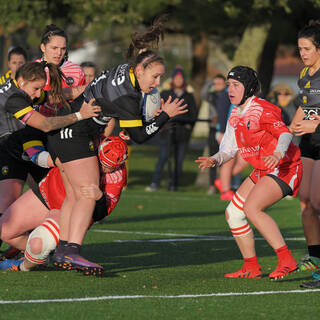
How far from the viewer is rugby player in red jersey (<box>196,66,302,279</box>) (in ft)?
25.1

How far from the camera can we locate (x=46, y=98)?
8.15 metres

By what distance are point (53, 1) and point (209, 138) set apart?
5.47m

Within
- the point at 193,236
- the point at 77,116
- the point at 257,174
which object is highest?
the point at 77,116

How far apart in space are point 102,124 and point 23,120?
711 mm

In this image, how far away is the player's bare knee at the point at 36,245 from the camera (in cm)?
782

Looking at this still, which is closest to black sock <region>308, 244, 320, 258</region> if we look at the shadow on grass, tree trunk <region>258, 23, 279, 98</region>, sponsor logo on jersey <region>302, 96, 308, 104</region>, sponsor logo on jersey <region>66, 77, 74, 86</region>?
sponsor logo on jersey <region>302, 96, 308, 104</region>

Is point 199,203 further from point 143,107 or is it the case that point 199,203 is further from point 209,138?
point 143,107

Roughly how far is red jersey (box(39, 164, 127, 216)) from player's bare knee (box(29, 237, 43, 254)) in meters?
0.41

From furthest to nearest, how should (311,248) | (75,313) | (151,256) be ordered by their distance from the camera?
(151,256), (311,248), (75,313)

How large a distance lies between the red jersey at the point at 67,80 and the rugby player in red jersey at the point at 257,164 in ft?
5.34

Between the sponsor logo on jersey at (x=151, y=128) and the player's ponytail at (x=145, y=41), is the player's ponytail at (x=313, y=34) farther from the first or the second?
the sponsor logo on jersey at (x=151, y=128)

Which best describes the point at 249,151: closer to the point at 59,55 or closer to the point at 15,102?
the point at 15,102

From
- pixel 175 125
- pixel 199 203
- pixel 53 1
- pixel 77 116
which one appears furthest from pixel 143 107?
pixel 53 1

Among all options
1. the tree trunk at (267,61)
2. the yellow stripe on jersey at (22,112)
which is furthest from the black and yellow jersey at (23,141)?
the tree trunk at (267,61)
